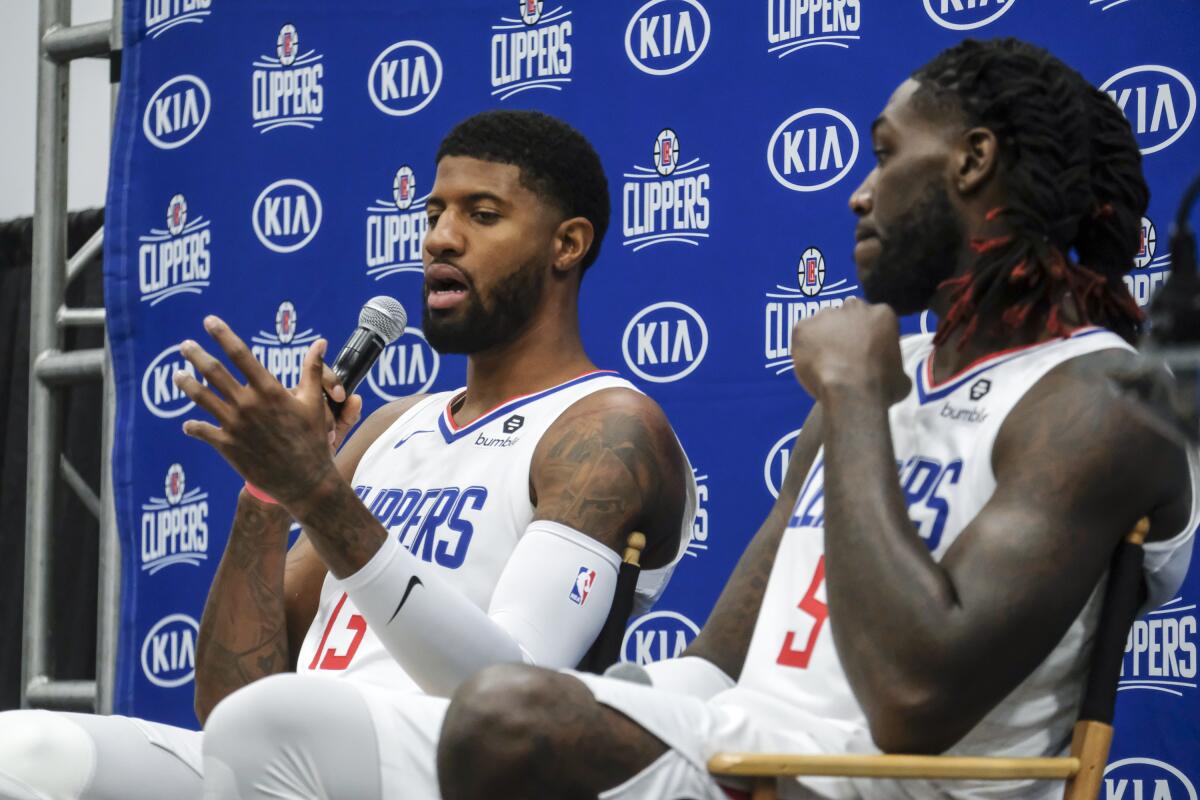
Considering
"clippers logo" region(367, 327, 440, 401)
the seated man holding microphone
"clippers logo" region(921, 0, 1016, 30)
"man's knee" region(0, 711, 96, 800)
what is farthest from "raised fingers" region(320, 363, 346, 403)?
"clippers logo" region(921, 0, 1016, 30)

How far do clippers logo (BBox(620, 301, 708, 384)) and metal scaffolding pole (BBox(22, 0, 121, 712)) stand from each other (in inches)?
50.2

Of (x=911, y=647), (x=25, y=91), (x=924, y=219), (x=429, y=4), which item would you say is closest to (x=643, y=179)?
(x=429, y=4)

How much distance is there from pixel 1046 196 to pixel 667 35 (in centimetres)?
142

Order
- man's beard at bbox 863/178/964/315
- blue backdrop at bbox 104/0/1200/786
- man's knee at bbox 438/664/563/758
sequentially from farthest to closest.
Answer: blue backdrop at bbox 104/0/1200/786
man's beard at bbox 863/178/964/315
man's knee at bbox 438/664/563/758

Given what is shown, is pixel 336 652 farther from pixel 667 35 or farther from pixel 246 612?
pixel 667 35

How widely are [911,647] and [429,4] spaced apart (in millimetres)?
2258

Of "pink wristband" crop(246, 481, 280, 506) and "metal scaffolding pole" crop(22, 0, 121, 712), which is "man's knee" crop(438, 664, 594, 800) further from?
"metal scaffolding pole" crop(22, 0, 121, 712)

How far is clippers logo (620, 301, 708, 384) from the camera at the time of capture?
3121 mm

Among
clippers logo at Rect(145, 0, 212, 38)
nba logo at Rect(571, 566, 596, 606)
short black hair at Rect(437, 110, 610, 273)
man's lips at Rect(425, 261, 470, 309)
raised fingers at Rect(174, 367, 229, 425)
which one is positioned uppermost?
clippers logo at Rect(145, 0, 212, 38)

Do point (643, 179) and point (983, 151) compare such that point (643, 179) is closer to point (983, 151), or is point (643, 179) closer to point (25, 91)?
point (983, 151)

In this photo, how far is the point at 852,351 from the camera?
1.83m

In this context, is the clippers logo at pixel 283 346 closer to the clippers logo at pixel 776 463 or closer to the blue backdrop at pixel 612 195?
the blue backdrop at pixel 612 195

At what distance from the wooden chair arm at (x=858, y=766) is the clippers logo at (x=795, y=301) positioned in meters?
1.42

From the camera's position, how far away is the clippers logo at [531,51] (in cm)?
331
